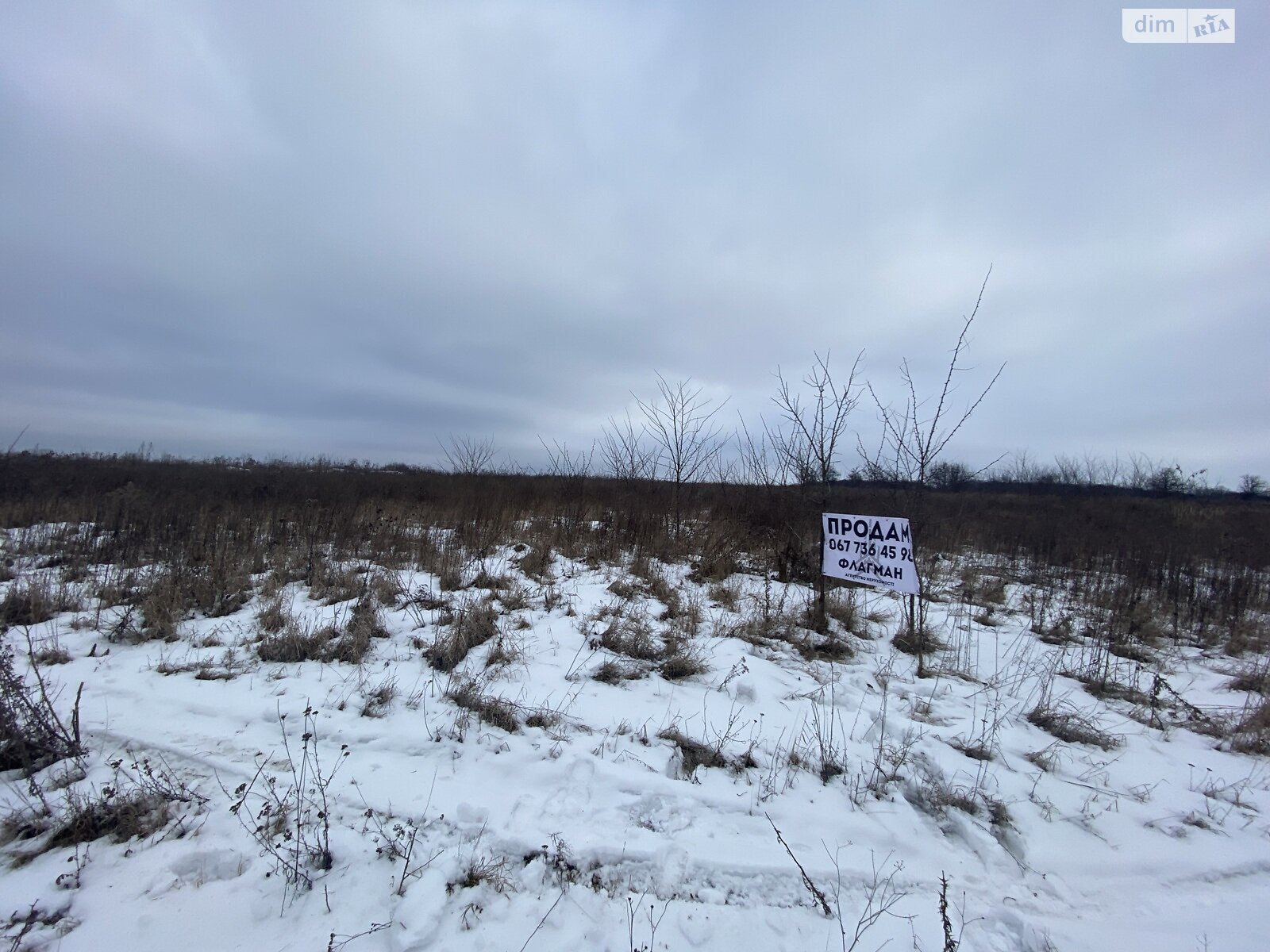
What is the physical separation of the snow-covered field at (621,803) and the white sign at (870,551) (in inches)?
30.9

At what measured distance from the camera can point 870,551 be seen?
3951mm

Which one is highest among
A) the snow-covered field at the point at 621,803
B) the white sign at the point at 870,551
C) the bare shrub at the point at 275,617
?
the white sign at the point at 870,551

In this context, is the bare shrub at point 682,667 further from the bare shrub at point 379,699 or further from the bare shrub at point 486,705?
the bare shrub at point 379,699

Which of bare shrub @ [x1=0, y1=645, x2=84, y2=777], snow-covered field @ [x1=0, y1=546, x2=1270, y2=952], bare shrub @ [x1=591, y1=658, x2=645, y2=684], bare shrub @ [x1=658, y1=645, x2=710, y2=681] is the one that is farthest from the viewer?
bare shrub @ [x1=658, y1=645, x2=710, y2=681]

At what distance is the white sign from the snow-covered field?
2.58ft

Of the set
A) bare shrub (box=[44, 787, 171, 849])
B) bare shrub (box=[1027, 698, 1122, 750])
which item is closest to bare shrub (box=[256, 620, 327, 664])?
bare shrub (box=[44, 787, 171, 849])

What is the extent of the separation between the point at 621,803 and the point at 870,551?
2731 millimetres

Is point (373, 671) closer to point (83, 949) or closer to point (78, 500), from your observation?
point (83, 949)

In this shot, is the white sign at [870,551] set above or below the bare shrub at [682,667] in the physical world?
above

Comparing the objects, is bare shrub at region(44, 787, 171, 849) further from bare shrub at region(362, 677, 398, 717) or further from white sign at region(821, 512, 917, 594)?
white sign at region(821, 512, 917, 594)

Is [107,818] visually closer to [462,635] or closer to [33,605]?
[462,635]

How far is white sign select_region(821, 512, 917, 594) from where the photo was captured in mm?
3709

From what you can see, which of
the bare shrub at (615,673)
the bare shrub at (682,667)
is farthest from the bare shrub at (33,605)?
the bare shrub at (682,667)

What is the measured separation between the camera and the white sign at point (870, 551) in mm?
3709
